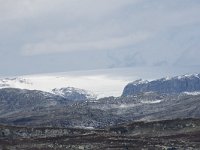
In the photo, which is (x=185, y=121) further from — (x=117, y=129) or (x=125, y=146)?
(x=125, y=146)

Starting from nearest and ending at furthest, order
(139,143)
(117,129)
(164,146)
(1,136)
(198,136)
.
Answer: (164,146), (139,143), (198,136), (1,136), (117,129)

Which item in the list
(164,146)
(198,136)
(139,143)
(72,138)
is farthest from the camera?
(198,136)

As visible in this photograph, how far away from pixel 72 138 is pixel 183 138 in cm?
2810

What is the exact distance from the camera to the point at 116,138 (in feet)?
449

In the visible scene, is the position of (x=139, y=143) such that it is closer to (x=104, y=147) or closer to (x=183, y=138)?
(x=104, y=147)

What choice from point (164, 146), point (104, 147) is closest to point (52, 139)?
point (104, 147)

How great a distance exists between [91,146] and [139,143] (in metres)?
11.5

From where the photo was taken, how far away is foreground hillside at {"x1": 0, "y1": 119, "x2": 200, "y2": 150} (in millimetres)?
120875

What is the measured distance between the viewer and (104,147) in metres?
120

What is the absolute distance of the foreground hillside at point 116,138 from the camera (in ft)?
397

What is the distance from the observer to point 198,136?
14700cm

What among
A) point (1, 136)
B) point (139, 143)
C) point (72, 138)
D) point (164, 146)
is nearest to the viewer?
point (164, 146)

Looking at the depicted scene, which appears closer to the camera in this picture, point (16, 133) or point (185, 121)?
point (16, 133)

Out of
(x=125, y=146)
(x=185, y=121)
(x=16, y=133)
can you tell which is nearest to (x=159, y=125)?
(x=185, y=121)
